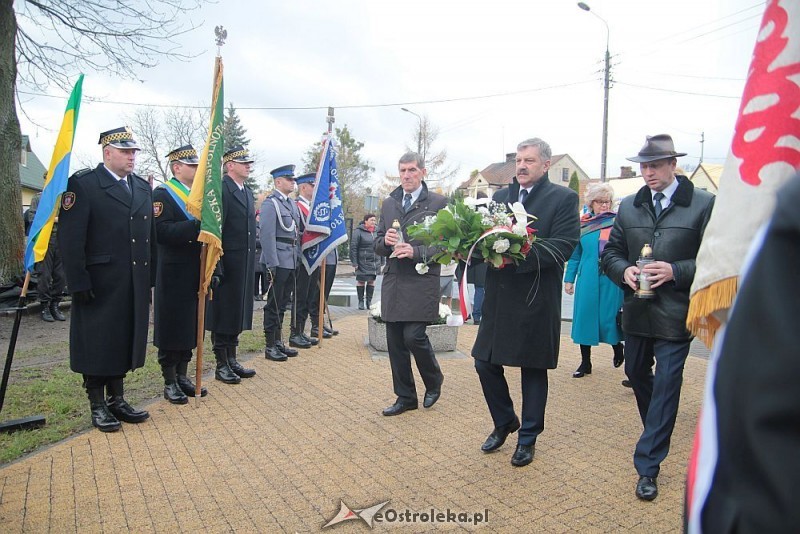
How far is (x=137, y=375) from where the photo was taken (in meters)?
6.86

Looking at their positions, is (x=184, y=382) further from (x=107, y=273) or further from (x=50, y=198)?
(x=50, y=198)

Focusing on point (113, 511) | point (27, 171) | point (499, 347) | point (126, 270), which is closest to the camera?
point (113, 511)

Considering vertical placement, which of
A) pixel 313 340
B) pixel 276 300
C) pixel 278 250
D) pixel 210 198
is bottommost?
pixel 313 340

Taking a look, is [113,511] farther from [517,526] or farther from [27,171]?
[27,171]

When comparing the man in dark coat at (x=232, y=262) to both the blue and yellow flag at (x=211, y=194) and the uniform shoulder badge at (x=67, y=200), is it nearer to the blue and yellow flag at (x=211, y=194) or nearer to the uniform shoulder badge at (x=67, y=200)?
the blue and yellow flag at (x=211, y=194)

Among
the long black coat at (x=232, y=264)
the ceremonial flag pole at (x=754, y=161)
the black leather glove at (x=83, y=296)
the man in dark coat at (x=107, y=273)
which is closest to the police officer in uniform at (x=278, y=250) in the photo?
the long black coat at (x=232, y=264)

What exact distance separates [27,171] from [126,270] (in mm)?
45664

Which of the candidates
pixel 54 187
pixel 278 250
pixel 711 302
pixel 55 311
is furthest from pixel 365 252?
pixel 711 302

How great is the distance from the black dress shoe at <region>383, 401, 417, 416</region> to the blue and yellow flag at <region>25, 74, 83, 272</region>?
3175 mm

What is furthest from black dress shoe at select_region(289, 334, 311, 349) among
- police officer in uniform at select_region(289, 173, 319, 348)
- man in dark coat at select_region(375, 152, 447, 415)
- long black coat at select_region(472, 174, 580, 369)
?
long black coat at select_region(472, 174, 580, 369)

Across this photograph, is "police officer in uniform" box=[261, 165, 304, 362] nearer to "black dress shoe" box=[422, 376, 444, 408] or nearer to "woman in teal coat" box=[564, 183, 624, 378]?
"black dress shoe" box=[422, 376, 444, 408]

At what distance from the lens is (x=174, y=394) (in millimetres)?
5809

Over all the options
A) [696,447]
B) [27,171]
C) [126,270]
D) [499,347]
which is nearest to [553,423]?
[499,347]

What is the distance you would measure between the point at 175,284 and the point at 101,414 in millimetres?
1414
